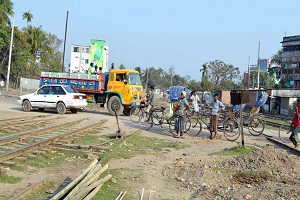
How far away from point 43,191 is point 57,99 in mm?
15005

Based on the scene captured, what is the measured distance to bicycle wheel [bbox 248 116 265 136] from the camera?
16.4m

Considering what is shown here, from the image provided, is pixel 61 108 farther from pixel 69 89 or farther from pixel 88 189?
pixel 88 189

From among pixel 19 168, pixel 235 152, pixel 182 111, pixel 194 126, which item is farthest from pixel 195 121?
pixel 19 168

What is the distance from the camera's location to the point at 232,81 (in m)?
85.9

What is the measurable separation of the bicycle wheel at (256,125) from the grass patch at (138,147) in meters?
5.25

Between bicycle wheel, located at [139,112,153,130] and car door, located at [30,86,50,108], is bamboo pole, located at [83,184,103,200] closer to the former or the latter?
bicycle wheel, located at [139,112,153,130]

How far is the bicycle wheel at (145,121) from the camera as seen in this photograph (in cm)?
1658

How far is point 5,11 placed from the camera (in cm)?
5269

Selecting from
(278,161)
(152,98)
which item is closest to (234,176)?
(278,161)

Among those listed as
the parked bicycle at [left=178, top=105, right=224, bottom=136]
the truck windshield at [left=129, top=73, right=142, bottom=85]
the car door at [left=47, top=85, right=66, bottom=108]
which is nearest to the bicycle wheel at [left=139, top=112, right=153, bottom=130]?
the parked bicycle at [left=178, top=105, right=224, bottom=136]

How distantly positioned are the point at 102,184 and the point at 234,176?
11.2 ft

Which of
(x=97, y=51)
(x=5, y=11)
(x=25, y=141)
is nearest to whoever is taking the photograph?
(x=25, y=141)

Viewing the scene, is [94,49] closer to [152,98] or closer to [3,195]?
[152,98]

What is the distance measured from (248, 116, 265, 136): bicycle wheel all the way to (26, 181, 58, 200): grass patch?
39.0 ft
